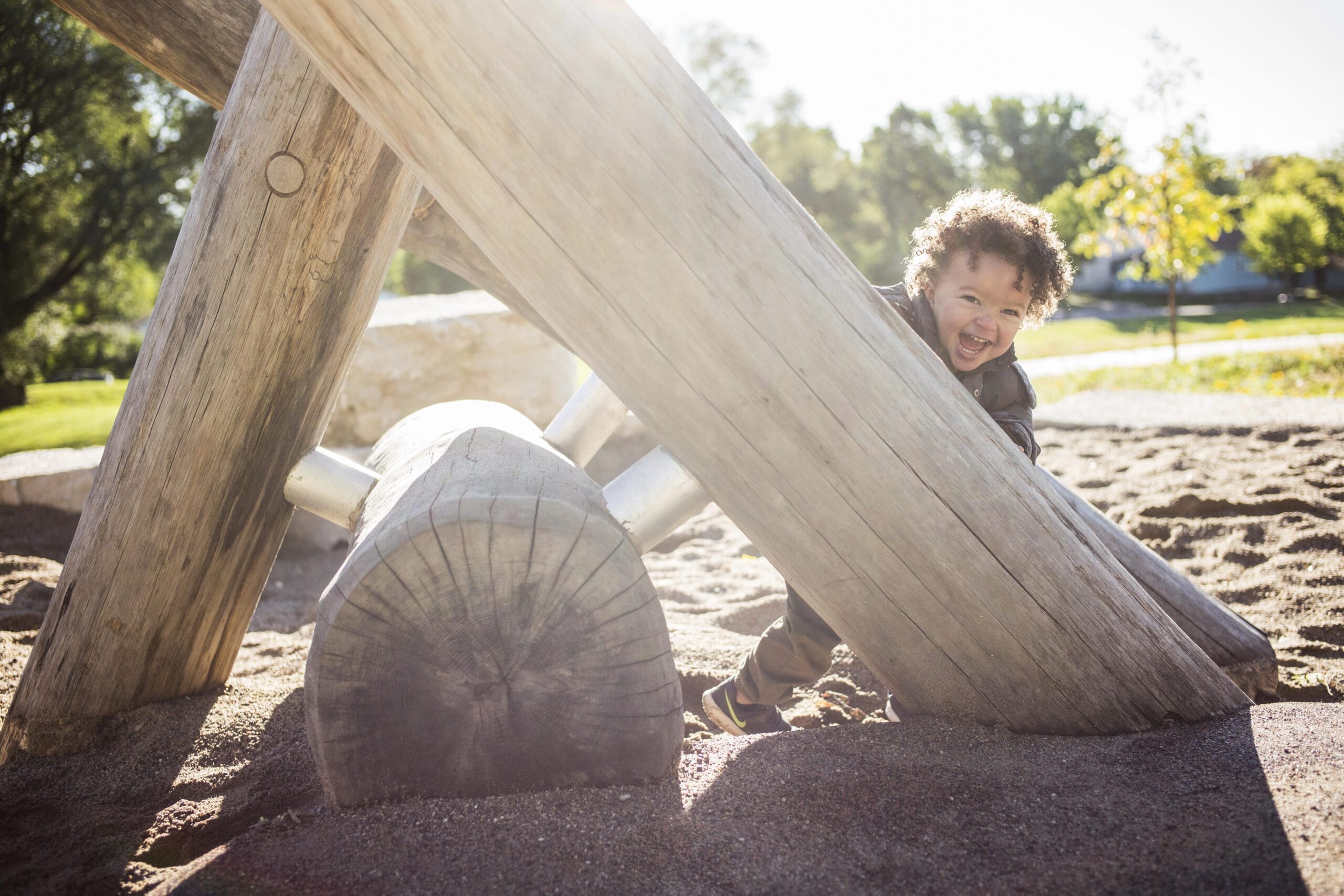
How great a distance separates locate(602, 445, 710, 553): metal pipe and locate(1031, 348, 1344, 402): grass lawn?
229 inches

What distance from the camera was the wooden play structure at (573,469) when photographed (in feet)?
4.29

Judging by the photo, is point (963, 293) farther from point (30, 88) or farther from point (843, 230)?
point (843, 230)

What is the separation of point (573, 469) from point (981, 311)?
1.20 m

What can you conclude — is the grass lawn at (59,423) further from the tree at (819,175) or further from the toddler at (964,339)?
the tree at (819,175)

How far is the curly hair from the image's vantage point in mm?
2191

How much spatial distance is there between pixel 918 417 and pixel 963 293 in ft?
2.94

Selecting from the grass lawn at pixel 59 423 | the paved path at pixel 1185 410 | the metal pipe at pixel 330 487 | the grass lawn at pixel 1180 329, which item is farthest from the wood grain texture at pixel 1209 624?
the grass lawn at pixel 1180 329

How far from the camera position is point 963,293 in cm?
217

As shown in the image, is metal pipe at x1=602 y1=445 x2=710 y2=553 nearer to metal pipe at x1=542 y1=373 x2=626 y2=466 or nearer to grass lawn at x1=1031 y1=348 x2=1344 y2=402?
metal pipe at x1=542 y1=373 x2=626 y2=466

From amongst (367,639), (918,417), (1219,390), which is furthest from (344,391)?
(1219,390)

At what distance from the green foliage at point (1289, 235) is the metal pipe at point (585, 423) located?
3842 centimetres

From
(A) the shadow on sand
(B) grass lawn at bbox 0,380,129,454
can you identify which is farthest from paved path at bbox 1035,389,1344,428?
(B) grass lawn at bbox 0,380,129,454

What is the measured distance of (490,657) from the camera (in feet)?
4.68

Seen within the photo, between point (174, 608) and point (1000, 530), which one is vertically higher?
point (174, 608)
